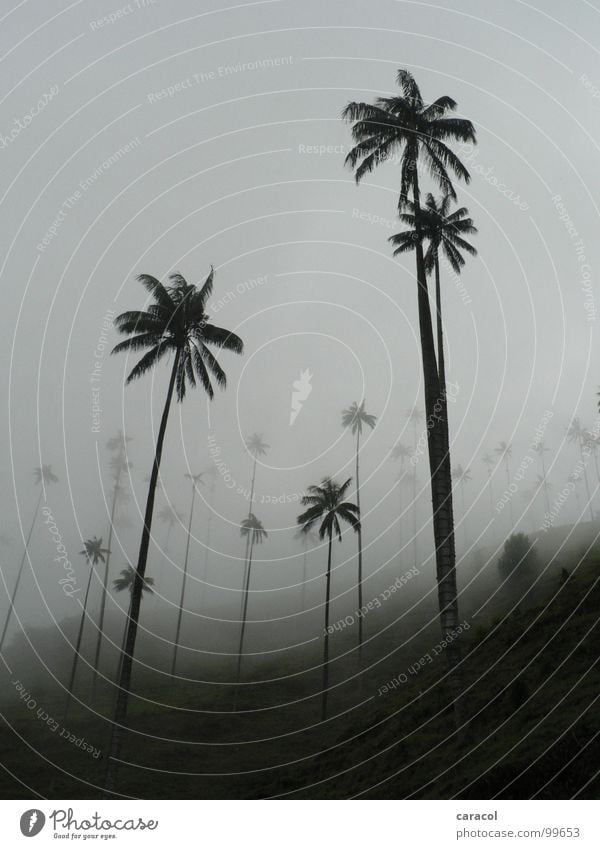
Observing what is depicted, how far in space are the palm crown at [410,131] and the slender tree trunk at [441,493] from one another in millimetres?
4580

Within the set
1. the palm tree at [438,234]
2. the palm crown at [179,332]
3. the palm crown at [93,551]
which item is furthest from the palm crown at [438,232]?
the palm crown at [93,551]

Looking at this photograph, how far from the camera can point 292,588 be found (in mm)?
111062

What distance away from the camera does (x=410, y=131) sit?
20766 mm

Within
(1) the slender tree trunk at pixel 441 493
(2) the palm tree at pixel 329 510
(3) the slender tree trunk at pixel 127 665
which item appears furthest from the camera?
(2) the palm tree at pixel 329 510

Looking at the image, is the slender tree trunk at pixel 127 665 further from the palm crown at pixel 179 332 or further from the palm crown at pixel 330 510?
the palm crown at pixel 330 510

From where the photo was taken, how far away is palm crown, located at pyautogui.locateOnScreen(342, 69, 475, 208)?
20.8m

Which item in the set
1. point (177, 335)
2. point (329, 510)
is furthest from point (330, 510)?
point (177, 335)

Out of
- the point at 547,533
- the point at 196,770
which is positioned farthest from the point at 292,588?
the point at 196,770

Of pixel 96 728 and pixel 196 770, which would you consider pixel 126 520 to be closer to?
pixel 96 728

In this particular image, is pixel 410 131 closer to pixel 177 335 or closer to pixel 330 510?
pixel 177 335
